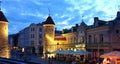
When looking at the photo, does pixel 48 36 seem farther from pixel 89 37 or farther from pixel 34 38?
pixel 34 38

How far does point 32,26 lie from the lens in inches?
3551

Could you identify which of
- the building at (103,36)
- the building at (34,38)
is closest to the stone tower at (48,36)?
the building at (103,36)

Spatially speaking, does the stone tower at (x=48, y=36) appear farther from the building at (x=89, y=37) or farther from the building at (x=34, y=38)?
the building at (x=34, y=38)

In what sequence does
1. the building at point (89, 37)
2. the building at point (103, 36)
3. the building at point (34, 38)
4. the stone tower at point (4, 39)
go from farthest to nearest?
the building at point (34, 38)
the stone tower at point (4, 39)
the building at point (89, 37)
the building at point (103, 36)

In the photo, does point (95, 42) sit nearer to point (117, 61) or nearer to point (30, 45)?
point (117, 61)

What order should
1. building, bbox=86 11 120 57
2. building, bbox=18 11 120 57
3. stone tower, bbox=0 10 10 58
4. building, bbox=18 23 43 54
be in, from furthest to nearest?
building, bbox=18 23 43 54 → stone tower, bbox=0 10 10 58 → building, bbox=18 11 120 57 → building, bbox=86 11 120 57

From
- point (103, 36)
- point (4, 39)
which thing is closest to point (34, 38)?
point (4, 39)

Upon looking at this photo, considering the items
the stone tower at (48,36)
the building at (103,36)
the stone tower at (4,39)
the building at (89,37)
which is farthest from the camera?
the stone tower at (48,36)

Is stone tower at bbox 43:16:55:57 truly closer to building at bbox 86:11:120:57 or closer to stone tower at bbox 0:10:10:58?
building at bbox 86:11:120:57

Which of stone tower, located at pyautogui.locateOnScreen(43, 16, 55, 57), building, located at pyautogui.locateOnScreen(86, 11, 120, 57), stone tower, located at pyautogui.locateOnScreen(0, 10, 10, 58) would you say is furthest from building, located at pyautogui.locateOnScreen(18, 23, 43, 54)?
stone tower, located at pyautogui.locateOnScreen(0, 10, 10, 58)

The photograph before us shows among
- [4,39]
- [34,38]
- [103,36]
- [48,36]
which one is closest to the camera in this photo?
[103,36]

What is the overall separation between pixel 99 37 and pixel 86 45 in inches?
212

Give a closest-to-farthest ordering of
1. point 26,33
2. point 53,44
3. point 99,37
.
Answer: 1. point 99,37
2. point 53,44
3. point 26,33

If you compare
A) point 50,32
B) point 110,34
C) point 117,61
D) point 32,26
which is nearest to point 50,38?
point 50,32
